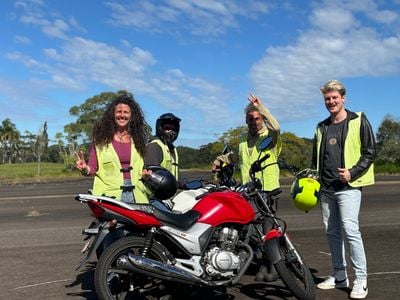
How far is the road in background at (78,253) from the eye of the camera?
5.68 metres

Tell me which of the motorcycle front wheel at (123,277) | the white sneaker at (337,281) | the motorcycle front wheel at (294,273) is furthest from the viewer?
the white sneaker at (337,281)

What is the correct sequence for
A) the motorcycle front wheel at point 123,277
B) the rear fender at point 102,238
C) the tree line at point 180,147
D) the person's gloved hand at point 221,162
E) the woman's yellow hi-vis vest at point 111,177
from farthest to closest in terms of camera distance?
1. the tree line at point 180,147
2. the person's gloved hand at point 221,162
3. the woman's yellow hi-vis vest at point 111,177
4. the rear fender at point 102,238
5. the motorcycle front wheel at point 123,277

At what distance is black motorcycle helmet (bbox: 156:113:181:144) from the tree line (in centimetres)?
36

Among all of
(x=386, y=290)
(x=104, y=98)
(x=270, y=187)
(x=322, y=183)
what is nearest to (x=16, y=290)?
(x=270, y=187)

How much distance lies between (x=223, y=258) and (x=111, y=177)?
1.49 metres

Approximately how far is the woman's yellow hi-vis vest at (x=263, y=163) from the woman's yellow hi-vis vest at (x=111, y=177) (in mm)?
1567

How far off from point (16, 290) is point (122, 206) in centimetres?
227

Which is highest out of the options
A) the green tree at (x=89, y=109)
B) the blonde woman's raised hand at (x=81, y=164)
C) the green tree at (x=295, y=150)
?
the green tree at (x=89, y=109)

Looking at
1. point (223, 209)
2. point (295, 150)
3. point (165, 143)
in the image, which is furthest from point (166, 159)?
point (295, 150)

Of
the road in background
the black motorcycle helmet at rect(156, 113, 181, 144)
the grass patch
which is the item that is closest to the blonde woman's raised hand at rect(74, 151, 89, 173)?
the black motorcycle helmet at rect(156, 113, 181, 144)

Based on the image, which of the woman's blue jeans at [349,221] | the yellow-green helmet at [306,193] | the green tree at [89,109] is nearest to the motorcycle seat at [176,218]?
the yellow-green helmet at [306,193]

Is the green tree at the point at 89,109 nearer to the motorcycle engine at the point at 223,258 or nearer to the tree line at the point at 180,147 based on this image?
the tree line at the point at 180,147

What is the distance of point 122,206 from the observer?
15.1ft

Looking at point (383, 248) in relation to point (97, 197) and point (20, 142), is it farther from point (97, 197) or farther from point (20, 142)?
point (20, 142)
